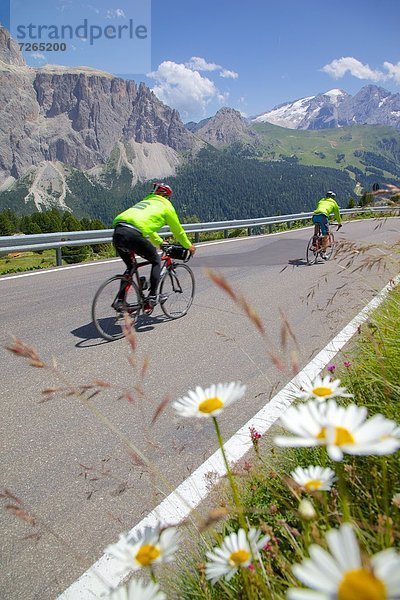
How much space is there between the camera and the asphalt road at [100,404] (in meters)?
2.47

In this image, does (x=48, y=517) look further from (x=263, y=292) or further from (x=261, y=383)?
(x=263, y=292)

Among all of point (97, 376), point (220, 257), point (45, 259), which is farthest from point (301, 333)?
point (45, 259)

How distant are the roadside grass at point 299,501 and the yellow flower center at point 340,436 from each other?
87mm

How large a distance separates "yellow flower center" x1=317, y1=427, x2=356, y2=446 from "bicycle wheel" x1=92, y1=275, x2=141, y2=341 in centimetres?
523

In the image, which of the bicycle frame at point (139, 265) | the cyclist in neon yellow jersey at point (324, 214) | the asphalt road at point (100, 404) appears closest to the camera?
the asphalt road at point (100, 404)

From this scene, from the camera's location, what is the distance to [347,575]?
1.61 feet

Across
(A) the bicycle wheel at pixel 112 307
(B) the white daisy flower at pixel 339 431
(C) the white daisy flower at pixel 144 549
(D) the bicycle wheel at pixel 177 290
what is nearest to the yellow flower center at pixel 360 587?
A: (B) the white daisy flower at pixel 339 431

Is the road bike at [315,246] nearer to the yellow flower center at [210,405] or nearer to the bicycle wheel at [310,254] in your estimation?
the bicycle wheel at [310,254]

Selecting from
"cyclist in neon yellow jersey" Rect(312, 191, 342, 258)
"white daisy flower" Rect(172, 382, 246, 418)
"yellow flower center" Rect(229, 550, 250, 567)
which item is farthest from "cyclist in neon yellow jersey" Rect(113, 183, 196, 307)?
"cyclist in neon yellow jersey" Rect(312, 191, 342, 258)

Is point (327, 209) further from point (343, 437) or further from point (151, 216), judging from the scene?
point (343, 437)

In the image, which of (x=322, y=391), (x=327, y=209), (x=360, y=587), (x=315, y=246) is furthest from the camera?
(x=327, y=209)

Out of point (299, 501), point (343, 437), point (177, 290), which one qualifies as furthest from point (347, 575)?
point (177, 290)

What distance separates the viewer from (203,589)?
1.64 metres

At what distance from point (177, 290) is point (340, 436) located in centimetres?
653
